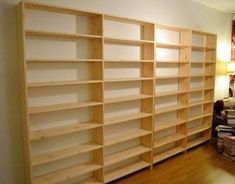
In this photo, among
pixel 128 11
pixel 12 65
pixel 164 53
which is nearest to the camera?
pixel 12 65

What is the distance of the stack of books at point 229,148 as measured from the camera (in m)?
3.41

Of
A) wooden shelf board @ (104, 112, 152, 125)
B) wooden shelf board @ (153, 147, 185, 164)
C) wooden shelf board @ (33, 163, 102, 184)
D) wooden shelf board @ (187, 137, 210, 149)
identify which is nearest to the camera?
wooden shelf board @ (33, 163, 102, 184)

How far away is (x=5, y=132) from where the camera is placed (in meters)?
2.08

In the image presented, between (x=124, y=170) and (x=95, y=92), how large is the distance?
1.14 meters

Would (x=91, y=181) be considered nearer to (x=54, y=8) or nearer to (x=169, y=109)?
(x=169, y=109)

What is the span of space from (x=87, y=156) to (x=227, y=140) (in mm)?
2286

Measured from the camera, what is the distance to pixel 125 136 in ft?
9.39

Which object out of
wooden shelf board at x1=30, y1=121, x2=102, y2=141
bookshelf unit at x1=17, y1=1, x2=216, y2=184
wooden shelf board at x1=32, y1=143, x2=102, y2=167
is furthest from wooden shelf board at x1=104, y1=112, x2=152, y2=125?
wooden shelf board at x1=32, y1=143, x2=102, y2=167

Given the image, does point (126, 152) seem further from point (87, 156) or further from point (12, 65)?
point (12, 65)

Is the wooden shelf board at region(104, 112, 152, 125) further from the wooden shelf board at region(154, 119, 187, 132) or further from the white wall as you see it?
the white wall

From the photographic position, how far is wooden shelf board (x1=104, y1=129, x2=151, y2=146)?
2680 millimetres

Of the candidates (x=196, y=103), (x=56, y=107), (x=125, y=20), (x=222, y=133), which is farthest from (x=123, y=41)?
(x=222, y=133)

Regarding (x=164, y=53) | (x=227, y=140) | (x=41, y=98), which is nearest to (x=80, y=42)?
(x=41, y=98)

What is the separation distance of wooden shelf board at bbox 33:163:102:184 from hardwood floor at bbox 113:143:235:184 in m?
0.46
